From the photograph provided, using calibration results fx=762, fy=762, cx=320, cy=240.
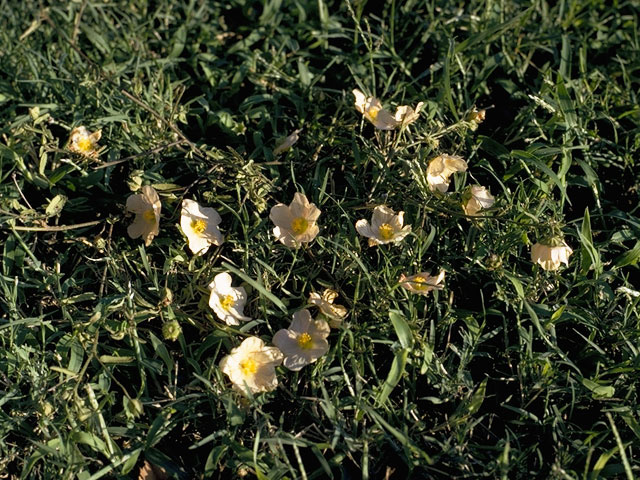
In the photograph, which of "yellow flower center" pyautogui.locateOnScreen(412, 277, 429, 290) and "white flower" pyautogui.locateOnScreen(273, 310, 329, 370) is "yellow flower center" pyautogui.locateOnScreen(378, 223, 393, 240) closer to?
"yellow flower center" pyautogui.locateOnScreen(412, 277, 429, 290)

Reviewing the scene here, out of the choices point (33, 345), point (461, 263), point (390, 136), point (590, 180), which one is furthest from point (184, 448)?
point (590, 180)

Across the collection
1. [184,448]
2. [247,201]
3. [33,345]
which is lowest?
[184,448]

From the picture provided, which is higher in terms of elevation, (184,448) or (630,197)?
(630,197)

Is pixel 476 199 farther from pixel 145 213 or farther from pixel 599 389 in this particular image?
pixel 145 213

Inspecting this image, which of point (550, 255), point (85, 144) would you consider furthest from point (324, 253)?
point (85, 144)

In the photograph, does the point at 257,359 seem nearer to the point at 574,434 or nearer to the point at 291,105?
the point at 574,434

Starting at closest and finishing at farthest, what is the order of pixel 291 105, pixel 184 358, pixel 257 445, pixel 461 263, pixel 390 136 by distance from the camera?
pixel 257 445
pixel 184 358
pixel 461 263
pixel 390 136
pixel 291 105

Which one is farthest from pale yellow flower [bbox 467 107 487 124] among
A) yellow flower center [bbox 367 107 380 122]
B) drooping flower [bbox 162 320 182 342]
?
drooping flower [bbox 162 320 182 342]
